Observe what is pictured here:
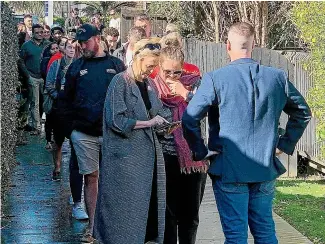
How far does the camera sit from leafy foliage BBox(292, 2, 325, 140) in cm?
1029

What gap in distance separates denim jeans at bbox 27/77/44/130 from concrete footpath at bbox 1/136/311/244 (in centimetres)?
411

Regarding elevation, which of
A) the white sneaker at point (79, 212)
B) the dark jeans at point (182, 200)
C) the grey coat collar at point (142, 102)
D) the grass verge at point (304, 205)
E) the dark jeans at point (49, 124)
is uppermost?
the grey coat collar at point (142, 102)

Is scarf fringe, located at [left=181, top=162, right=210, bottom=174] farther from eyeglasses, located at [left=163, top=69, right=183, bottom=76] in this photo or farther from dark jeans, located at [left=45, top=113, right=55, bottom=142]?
dark jeans, located at [left=45, top=113, right=55, bottom=142]

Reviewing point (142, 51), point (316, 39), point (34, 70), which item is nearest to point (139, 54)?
point (142, 51)

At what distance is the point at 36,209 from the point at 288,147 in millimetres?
4290

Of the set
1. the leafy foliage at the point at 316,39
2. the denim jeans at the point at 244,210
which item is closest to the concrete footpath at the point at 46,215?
the leafy foliage at the point at 316,39

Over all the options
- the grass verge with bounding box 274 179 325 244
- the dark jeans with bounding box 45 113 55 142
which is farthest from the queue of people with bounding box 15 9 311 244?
the dark jeans with bounding box 45 113 55 142

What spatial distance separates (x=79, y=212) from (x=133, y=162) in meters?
2.59

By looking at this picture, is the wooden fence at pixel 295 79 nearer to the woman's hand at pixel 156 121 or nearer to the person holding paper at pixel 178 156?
the person holding paper at pixel 178 156

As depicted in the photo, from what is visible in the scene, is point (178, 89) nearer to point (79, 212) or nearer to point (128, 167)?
point (128, 167)

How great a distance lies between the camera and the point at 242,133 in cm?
596

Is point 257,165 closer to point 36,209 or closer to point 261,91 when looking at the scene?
point 261,91

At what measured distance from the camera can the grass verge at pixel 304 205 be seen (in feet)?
29.9

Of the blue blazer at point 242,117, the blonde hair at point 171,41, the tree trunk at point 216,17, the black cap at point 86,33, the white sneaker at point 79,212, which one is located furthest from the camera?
the tree trunk at point 216,17
